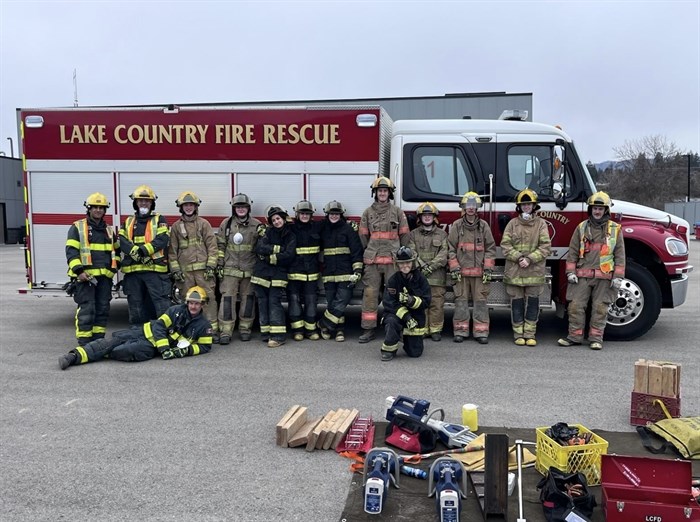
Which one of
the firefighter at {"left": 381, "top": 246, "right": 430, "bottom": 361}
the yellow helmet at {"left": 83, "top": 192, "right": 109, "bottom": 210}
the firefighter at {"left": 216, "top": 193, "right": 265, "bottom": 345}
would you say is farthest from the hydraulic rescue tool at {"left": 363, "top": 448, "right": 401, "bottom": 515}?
the yellow helmet at {"left": 83, "top": 192, "right": 109, "bottom": 210}

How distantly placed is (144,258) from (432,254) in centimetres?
361

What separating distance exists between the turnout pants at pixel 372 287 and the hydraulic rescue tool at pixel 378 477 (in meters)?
3.86

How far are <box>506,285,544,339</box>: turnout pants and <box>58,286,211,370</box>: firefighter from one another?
3.81 m

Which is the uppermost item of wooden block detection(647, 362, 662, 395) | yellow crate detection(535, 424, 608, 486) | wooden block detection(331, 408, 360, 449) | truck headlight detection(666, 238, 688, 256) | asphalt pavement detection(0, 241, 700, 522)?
truck headlight detection(666, 238, 688, 256)

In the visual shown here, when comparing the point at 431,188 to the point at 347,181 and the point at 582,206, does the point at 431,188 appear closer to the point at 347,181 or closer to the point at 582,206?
the point at 347,181

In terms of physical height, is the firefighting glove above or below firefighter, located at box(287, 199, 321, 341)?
below

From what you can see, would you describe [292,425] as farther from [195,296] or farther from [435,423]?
[195,296]

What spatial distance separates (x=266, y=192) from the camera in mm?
7887

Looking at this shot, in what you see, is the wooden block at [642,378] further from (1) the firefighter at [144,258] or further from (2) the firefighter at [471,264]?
(1) the firefighter at [144,258]

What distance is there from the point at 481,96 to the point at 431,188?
53.5ft

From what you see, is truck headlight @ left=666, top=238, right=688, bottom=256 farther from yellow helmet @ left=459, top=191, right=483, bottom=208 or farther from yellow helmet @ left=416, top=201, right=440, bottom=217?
yellow helmet @ left=416, top=201, right=440, bottom=217

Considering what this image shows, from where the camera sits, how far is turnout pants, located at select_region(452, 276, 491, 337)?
7441 mm

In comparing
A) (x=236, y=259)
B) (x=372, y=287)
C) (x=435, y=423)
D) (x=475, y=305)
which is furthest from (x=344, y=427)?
(x=236, y=259)

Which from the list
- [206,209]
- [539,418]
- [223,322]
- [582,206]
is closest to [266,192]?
[206,209]
